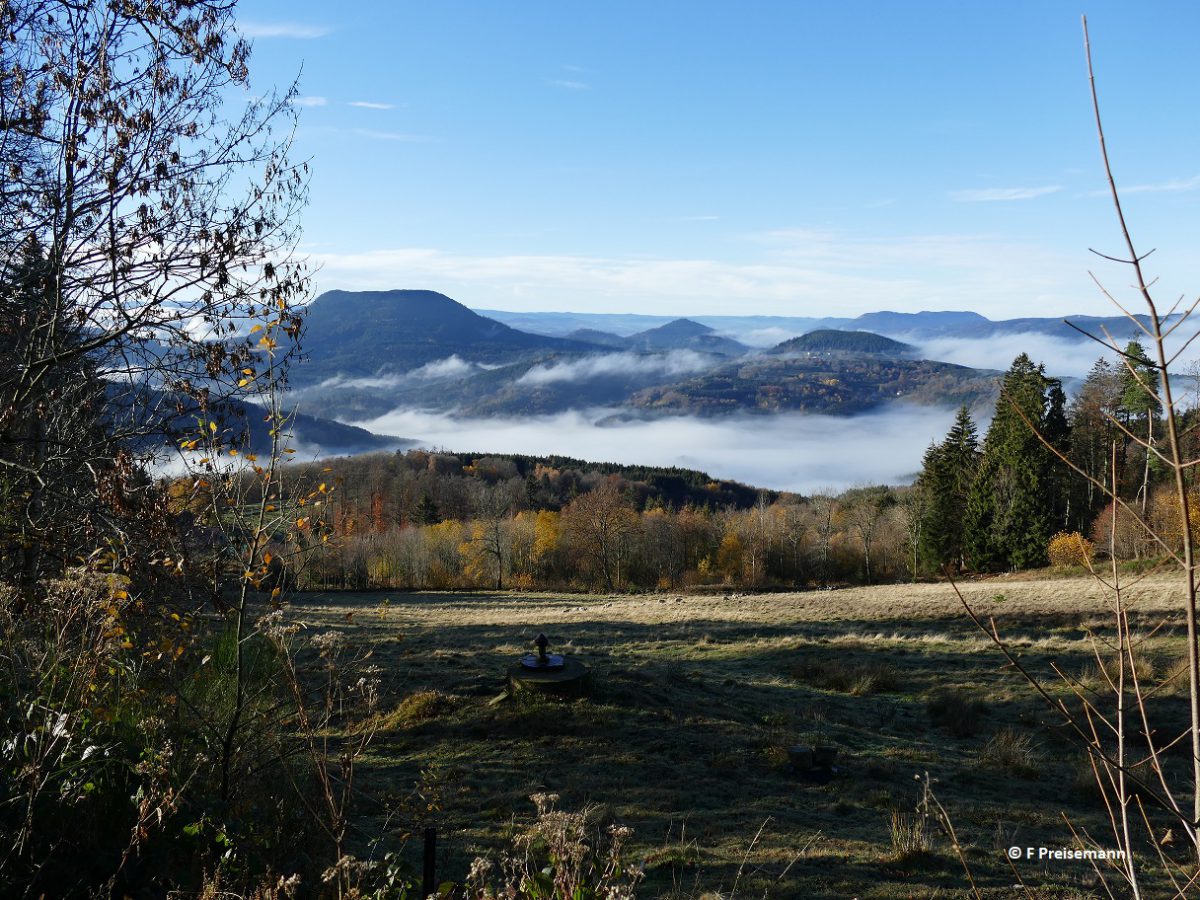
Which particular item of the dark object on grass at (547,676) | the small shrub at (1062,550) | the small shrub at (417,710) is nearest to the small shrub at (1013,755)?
the dark object on grass at (547,676)

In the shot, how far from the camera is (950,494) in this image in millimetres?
52406

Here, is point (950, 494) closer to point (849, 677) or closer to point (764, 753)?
point (849, 677)

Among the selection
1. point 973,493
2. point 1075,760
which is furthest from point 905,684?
point 973,493

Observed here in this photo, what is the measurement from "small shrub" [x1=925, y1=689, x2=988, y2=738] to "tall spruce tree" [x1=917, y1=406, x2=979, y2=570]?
40.4 m

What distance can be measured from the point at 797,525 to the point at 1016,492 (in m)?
31.2

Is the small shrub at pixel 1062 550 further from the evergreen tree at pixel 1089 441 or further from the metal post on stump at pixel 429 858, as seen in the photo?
the metal post on stump at pixel 429 858

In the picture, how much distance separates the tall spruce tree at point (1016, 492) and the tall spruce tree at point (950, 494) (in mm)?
2657

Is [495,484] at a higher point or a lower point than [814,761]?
lower

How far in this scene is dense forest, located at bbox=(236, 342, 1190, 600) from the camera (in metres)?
45.2

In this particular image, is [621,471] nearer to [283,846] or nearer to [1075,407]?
[1075,407]

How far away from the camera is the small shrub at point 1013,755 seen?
34.4ft

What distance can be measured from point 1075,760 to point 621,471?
123m

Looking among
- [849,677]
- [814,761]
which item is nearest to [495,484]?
[849,677]

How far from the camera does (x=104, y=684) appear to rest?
18.7ft
